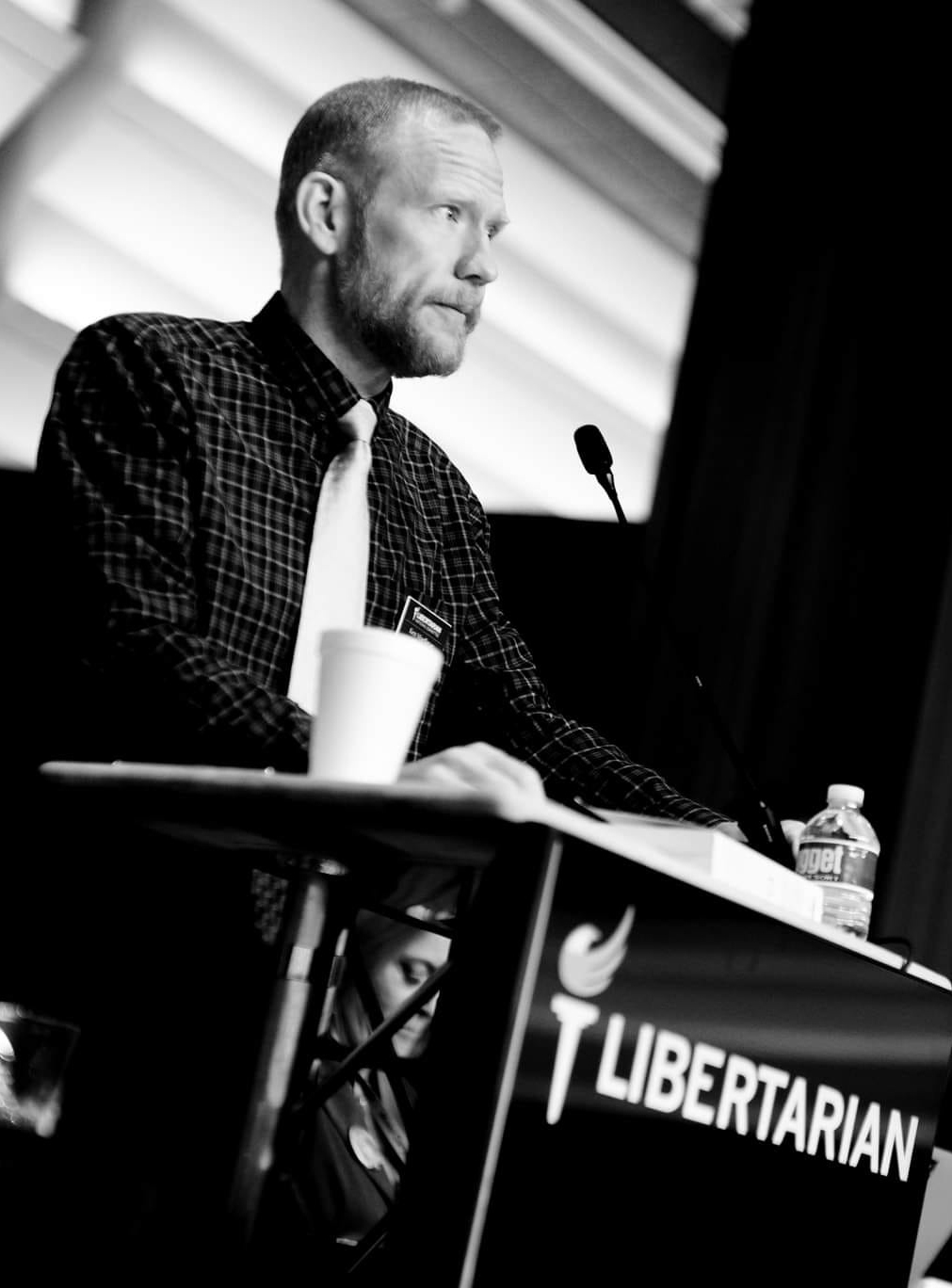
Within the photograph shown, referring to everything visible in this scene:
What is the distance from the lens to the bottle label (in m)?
1.55

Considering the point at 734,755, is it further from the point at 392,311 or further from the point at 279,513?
the point at 392,311

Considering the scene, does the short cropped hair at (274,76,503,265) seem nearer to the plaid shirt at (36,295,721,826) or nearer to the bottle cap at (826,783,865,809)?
the plaid shirt at (36,295,721,826)

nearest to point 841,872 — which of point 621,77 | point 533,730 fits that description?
point 533,730

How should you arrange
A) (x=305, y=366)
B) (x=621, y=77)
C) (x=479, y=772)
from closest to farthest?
(x=479, y=772) → (x=305, y=366) → (x=621, y=77)

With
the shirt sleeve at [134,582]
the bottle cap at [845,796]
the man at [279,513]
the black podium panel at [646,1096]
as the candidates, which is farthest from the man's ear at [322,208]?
the black podium panel at [646,1096]

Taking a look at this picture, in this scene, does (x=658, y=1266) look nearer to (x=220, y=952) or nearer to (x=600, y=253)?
(x=220, y=952)

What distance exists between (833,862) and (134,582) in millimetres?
744

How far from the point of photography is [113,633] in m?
1.40

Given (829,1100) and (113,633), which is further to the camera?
(113,633)

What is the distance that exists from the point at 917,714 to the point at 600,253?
1182mm

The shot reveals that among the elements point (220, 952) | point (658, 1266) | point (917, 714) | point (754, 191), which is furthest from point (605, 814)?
point (754, 191)

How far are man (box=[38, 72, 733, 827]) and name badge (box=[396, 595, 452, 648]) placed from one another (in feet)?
0.04

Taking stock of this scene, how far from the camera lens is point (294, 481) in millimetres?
1800

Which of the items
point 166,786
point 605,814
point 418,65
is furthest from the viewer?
point 418,65
